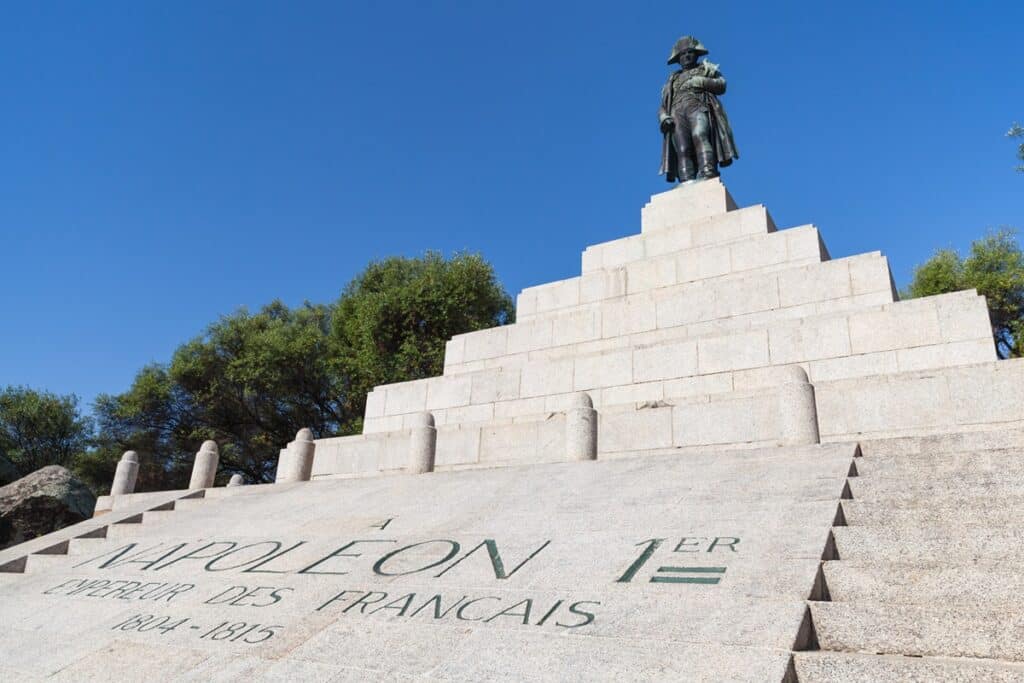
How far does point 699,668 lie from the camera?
3842 mm

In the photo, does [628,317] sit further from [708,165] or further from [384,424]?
[384,424]

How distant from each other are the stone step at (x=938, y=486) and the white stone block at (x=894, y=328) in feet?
16.5

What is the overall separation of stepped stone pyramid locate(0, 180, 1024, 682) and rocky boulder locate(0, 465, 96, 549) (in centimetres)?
332

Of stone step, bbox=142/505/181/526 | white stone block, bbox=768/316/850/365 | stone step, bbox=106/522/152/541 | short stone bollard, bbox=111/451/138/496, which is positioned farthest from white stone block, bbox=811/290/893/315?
short stone bollard, bbox=111/451/138/496

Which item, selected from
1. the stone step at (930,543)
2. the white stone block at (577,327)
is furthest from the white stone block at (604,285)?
the stone step at (930,543)

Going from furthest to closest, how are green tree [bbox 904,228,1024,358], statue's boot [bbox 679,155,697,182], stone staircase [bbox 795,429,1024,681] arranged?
green tree [bbox 904,228,1024,358] → statue's boot [bbox 679,155,697,182] → stone staircase [bbox 795,429,1024,681]

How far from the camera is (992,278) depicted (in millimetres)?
30234

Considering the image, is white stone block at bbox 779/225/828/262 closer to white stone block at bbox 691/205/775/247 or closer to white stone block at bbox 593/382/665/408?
white stone block at bbox 691/205/775/247

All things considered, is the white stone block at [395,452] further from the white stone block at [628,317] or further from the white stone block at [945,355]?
the white stone block at [945,355]

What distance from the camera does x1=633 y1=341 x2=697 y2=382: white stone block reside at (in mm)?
12859

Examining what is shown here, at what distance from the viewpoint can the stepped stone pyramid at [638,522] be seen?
4363 millimetres

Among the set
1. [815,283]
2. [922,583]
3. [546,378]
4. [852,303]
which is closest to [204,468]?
[546,378]

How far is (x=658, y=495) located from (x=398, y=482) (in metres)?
4.90

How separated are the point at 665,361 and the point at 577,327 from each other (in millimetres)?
3010
